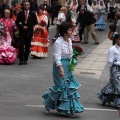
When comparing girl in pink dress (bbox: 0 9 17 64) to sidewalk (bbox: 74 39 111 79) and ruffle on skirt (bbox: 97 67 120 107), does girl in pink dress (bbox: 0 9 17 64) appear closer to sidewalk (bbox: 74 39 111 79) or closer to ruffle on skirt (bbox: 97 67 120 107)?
sidewalk (bbox: 74 39 111 79)

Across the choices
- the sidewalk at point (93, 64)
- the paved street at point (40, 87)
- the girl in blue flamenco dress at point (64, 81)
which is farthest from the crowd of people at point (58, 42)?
the sidewalk at point (93, 64)

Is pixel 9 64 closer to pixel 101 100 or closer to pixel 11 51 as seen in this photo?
pixel 11 51

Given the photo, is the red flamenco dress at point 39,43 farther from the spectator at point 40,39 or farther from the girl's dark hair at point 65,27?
the girl's dark hair at point 65,27

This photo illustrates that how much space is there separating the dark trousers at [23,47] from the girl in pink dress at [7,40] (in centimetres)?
28

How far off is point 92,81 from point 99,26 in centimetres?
1654

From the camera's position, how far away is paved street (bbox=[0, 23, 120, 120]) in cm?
946

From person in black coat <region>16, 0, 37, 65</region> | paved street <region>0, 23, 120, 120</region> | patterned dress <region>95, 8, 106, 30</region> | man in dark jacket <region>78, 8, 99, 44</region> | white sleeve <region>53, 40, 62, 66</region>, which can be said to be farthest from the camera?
patterned dress <region>95, 8, 106, 30</region>

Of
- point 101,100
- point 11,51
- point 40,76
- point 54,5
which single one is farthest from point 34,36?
point 54,5

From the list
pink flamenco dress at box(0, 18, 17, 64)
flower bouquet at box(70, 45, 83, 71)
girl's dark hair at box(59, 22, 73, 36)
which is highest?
girl's dark hair at box(59, 22, 73, 36)

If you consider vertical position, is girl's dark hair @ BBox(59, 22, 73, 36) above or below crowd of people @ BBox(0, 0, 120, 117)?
above

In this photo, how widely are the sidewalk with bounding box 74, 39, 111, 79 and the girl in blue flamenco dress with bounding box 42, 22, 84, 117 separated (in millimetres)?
5119

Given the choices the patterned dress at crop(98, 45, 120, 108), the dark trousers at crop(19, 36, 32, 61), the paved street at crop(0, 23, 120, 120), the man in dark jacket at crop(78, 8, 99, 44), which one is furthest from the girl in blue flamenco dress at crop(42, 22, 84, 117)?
the man in dark jacket at crop(78, 8, 99, 44)

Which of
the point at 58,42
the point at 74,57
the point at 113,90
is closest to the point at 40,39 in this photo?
A: the point at 113,90

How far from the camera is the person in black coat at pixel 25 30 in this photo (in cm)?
1594
